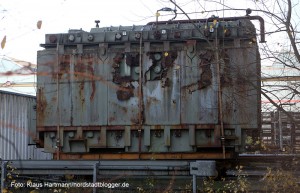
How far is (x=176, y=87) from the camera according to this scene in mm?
10047

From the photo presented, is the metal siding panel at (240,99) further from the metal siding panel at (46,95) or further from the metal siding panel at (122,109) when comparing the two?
the metal siding panel at (46,95)

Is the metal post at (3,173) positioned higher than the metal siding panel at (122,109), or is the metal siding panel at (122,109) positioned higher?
the metal siding panel at (122,109)

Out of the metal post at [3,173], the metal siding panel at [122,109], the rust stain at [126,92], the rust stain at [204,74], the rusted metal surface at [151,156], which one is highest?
the rust stain at [204,74]

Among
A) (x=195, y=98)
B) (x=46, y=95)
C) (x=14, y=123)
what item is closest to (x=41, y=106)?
(x=46, y=95)

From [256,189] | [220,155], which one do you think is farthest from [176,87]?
[256,189]

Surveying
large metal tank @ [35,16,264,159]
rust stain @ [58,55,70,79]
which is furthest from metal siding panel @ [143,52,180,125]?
rust stain @ [58,55,70,79]

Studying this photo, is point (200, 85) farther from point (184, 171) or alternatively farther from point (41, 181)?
point (41, 181)

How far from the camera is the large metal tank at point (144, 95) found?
9.74 m

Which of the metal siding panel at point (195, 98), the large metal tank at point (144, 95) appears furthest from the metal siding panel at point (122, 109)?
the metal siding panel at point (195, 98)

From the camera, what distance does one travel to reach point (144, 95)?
10094 mm

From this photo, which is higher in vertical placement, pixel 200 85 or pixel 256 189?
pixel 200 85

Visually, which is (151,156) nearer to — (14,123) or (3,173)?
(3,173)

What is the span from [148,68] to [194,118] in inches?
63.6

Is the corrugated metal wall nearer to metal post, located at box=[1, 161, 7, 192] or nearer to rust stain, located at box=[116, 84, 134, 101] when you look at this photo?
rust stain, located at box=[116, 84, 134, 101]
